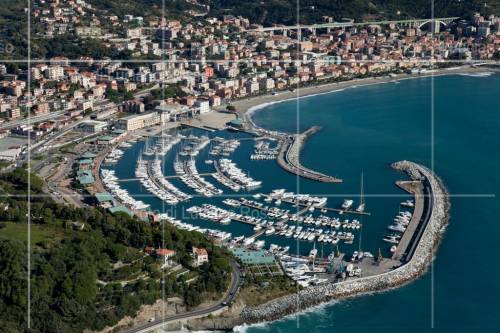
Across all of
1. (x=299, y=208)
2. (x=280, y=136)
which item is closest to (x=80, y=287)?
(x=299, y=208)

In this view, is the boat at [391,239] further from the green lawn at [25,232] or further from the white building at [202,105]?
the white building at [202,105]

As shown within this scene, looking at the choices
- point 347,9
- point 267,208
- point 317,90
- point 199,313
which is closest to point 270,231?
point 267,208

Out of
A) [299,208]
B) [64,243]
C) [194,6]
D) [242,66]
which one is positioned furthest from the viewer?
[194,6]

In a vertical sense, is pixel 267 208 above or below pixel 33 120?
below

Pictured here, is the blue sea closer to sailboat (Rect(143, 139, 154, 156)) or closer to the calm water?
the calm water

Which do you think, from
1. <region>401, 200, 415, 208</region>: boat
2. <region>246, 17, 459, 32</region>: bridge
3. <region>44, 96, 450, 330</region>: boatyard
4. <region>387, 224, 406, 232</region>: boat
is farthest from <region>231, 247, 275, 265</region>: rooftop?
<region>246, 17, 459, 32</region>: bridge

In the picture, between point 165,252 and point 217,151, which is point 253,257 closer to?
point 165,252

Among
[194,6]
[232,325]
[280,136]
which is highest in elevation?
[194,6]

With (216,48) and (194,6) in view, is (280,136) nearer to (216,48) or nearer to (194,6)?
(216,48)
